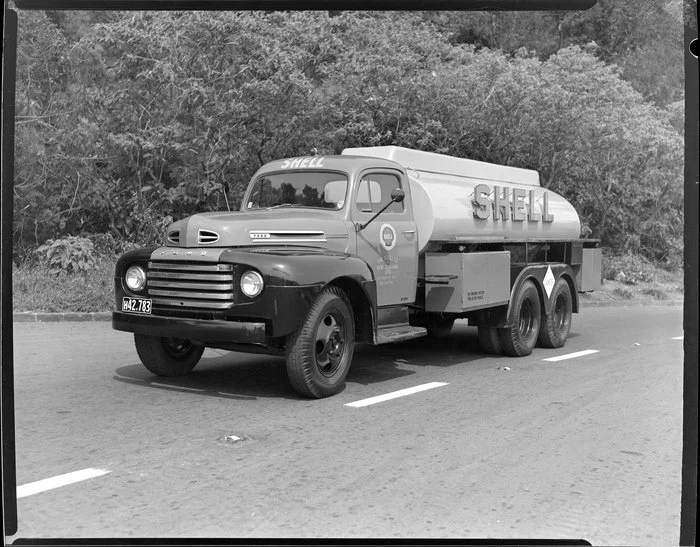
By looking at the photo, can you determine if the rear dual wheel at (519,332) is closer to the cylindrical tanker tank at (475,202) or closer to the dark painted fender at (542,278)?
the dark painted fender at (542,278)

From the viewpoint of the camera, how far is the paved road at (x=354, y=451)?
4.22 m

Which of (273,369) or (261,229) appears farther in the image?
(273,369)

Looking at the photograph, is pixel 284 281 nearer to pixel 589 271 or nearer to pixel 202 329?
pixel 202 329

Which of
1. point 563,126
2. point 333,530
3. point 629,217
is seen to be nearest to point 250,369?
point 333,530

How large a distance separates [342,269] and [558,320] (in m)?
5.31

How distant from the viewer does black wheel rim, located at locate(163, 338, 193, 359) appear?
796cm

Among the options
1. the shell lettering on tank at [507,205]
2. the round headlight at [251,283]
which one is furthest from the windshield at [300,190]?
the shell lettering on tank at [507,205]

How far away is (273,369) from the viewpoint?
8.72m

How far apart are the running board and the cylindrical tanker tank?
39.7 inches

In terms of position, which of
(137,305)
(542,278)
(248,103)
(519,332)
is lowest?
(519,332)

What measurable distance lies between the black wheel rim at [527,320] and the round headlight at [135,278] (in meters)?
5.26

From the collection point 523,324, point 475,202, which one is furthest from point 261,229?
point 523,324

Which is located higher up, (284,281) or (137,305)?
(284,281)

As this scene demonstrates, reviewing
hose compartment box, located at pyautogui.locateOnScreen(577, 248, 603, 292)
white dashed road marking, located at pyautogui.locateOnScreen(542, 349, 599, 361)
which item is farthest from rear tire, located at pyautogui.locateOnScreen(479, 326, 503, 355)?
hose compartment box, located at pyautogui.locateOnScreen(577, 248, 603, 292)
